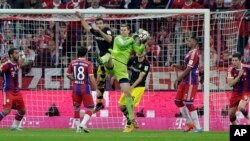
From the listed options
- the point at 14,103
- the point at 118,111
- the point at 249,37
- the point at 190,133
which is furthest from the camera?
the point at 249,37

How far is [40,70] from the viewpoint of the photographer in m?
25.4

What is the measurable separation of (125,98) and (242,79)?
9.01 ft

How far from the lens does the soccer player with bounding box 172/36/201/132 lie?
21703 mm

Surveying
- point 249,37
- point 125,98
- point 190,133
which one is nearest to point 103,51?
point 125,98

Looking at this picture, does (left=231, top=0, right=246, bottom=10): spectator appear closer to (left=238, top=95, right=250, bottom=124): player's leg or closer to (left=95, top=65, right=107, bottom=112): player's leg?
(left=238, top=95, right=250, bottom=124): player's leg

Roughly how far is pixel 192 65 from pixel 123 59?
1535mm

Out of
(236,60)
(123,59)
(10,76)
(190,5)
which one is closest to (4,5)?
(190,5)

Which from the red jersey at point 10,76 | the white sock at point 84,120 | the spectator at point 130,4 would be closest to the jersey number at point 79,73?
the white sock at point 84,120

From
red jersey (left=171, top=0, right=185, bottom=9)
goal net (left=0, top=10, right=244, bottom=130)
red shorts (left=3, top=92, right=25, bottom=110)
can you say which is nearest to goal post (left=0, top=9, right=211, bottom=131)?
goal net (left=0, top=10, right=244, bottom=130)

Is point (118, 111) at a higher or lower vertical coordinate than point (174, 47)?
lower

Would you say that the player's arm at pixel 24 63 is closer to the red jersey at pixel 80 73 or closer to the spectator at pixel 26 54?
the spectator at pixel 26 54

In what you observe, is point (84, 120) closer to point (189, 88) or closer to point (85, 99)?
point (85, 99)

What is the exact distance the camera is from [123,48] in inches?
850

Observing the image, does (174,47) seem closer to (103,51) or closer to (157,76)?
(157,76)
